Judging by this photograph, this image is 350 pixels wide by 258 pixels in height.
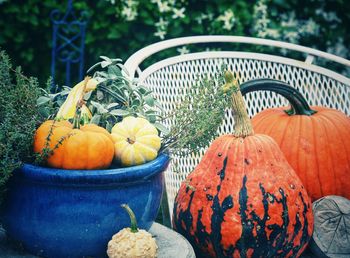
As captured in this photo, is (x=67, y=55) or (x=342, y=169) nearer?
(x=342, y=169)

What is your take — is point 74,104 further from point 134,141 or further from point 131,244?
point 131,244

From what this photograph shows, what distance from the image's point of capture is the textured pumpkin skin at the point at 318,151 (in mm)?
1894

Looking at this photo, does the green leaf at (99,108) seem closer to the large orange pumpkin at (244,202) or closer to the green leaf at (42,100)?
the green leaf at (42,100)

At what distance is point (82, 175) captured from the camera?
1.29 meters

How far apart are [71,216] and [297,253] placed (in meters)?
0.70

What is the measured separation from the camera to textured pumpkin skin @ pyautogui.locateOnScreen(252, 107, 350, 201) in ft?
6.21

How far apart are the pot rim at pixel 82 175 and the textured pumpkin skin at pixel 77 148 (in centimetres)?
3

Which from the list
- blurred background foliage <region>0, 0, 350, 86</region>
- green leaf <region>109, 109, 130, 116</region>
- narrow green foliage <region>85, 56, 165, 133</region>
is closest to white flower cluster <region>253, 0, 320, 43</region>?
blurred background foliage <region>0, 0, 350, 86</region>

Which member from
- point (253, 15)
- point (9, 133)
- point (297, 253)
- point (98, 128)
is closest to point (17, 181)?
point (9, 133)

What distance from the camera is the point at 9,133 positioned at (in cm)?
134

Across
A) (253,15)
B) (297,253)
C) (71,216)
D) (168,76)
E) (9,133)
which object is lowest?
(297,253)

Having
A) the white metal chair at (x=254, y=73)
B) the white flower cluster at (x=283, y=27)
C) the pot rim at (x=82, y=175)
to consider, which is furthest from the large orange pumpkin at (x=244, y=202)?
the white flower cluster at (x=283, y=27)

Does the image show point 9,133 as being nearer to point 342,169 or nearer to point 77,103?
point 77,103

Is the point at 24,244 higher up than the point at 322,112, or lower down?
lower down
